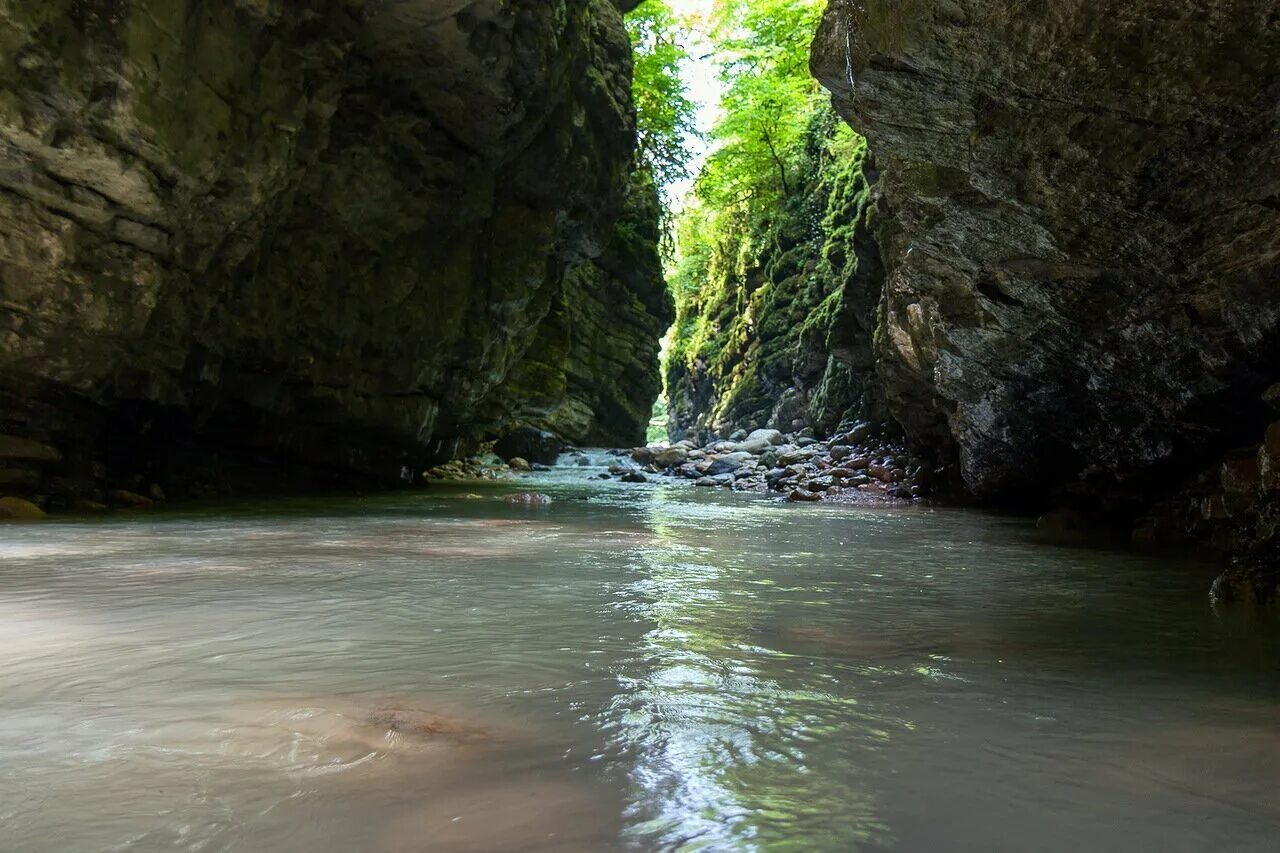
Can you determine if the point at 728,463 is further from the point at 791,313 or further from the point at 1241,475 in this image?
the point at 1241,475

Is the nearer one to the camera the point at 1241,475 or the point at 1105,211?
the point at 1241,475

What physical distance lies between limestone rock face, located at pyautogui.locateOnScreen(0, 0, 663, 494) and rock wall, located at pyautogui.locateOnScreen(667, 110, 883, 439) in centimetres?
407

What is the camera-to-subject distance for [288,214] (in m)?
8.70

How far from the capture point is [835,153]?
18.0 m

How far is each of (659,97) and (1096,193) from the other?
1431 cm

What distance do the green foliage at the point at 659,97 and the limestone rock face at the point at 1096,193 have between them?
38.6ft

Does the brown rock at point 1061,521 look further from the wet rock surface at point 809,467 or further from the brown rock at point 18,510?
the brown rock at point 18,510

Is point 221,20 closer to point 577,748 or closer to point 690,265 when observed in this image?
point 577,748

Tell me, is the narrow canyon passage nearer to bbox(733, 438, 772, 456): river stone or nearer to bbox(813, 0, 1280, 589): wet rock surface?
bbox(813, 0, 1280, 589): wet rock surface

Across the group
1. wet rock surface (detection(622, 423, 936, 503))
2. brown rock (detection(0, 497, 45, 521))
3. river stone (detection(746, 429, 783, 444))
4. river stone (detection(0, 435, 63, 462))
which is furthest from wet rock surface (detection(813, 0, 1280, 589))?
river stone (detection(746, 429, 783, 444))

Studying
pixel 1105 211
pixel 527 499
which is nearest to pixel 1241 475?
pixel 1105 211

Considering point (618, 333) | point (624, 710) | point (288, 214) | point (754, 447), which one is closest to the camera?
point (624, 710)

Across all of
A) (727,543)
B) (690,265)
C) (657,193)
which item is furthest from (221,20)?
(690,265)

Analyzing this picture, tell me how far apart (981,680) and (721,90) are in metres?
21.8
